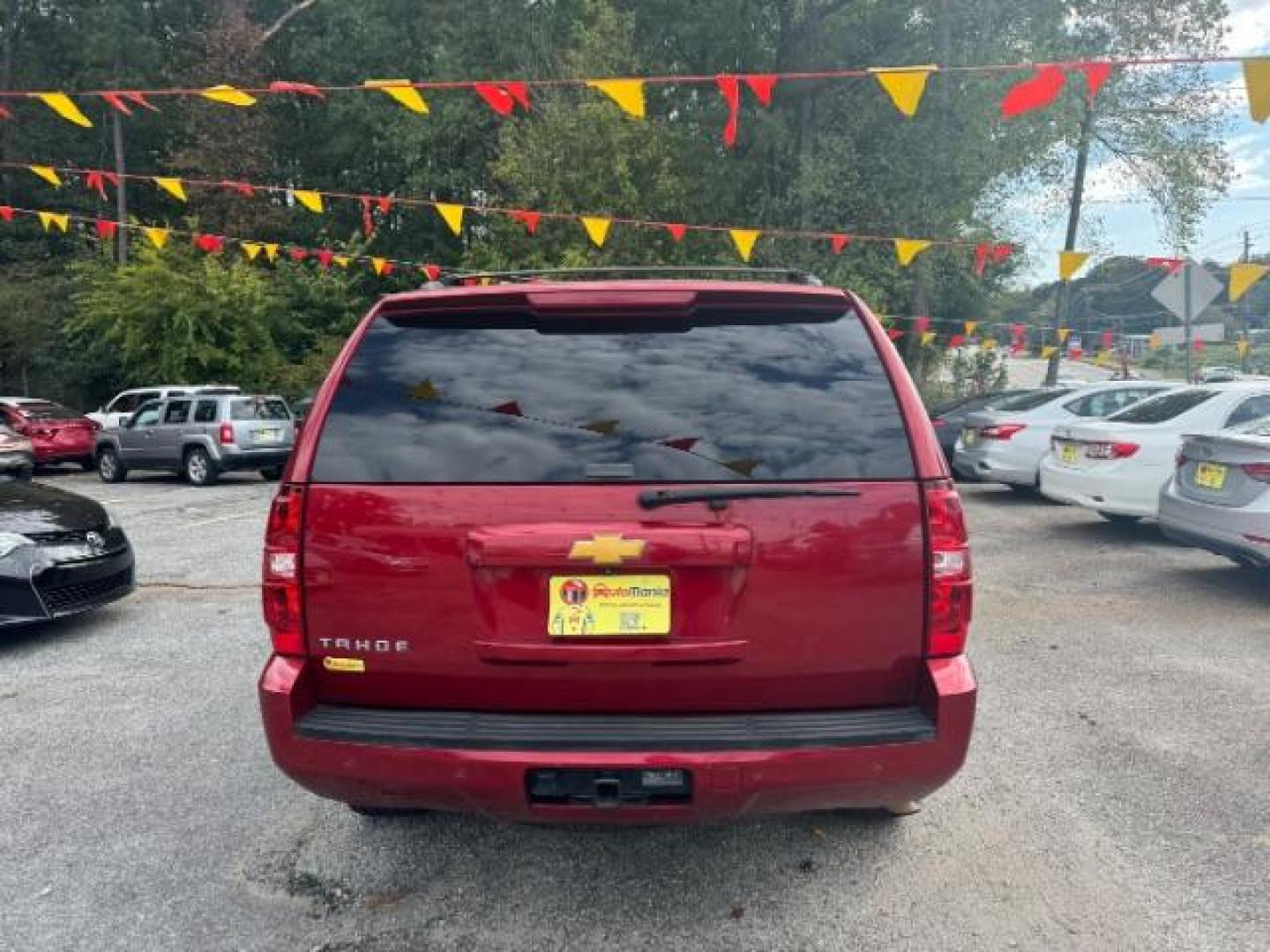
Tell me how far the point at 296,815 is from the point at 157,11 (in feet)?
118

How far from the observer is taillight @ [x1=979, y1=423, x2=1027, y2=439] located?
10.9 m

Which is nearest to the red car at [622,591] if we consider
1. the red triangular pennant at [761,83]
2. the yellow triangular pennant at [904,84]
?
the yellow triangular pennant at [904,84]

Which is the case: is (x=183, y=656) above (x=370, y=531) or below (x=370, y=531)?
below

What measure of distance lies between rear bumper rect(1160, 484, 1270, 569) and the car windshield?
1901cm

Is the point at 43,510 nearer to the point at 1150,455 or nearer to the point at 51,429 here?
the point at 1150,455

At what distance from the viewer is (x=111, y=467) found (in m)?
16.2

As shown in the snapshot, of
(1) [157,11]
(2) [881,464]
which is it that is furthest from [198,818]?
(1) [157,11]

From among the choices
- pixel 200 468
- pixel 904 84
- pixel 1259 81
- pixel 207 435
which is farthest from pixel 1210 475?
pixel 200 468

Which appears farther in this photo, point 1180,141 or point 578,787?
point 1180,141

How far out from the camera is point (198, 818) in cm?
329

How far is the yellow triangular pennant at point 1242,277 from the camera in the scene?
10094 millimetres

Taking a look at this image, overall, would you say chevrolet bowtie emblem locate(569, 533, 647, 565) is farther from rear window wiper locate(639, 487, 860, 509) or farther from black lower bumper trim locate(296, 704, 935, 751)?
black lower bumper trim locate(296, 704, 935, 751)

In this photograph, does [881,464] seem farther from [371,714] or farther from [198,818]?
[198,818]

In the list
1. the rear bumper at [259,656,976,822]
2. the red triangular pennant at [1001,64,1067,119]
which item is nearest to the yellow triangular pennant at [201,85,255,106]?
the red triangular pennant at [1001,64,1067,119]
